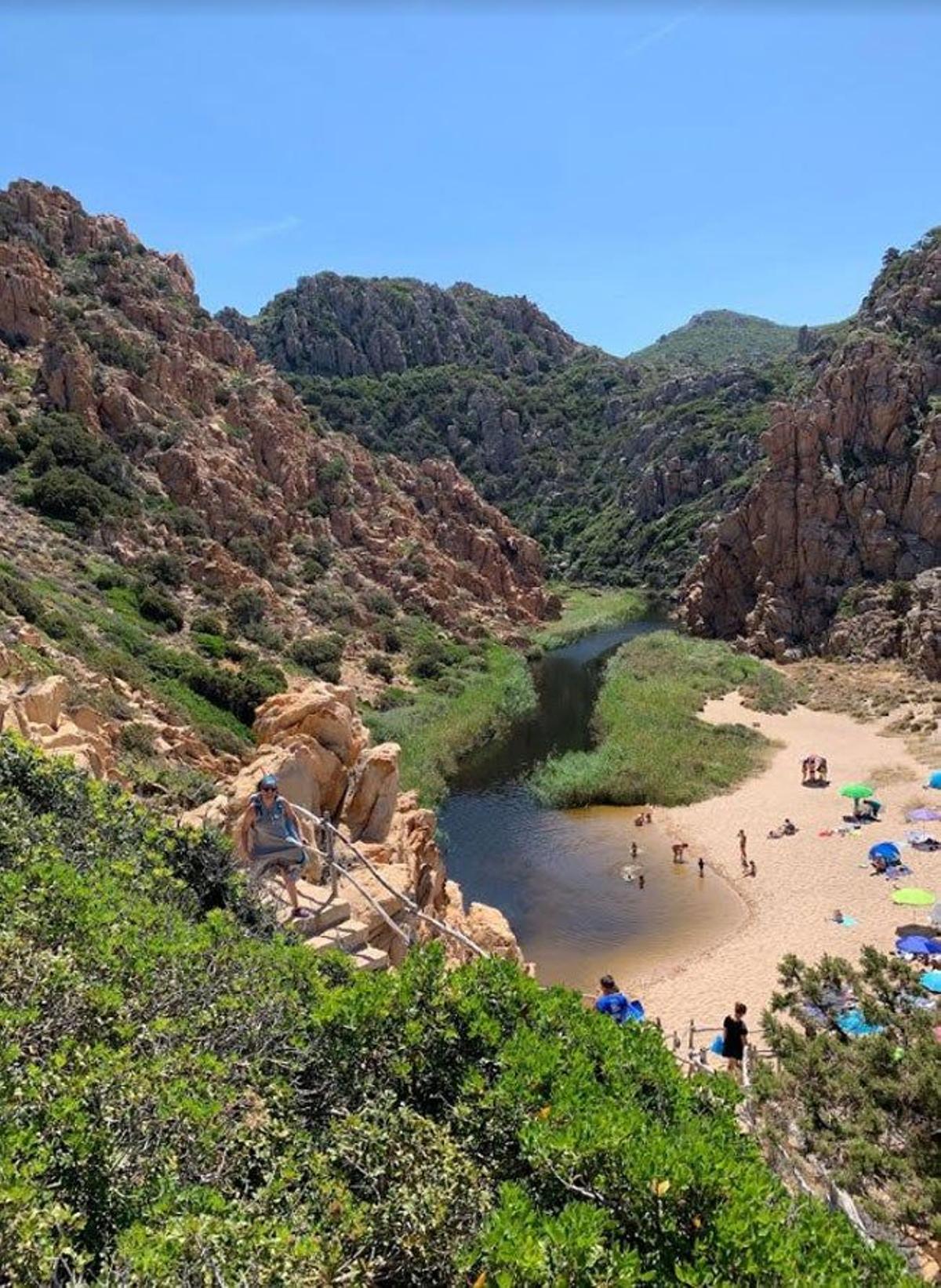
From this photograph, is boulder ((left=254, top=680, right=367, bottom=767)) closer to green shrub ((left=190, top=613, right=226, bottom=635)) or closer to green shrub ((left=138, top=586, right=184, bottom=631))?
green shrub ((left=138, top=586, right=184, bottom=631))

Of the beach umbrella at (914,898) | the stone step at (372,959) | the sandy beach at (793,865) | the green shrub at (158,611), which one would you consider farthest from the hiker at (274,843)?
the green shrub at (158,611)

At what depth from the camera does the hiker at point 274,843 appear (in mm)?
10969

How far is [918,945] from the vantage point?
1838 cm

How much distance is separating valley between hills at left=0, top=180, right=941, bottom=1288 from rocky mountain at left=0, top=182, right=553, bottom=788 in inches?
10.5

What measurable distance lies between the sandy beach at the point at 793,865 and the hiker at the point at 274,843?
10.5 m

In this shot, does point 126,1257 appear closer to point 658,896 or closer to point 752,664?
point 658,896

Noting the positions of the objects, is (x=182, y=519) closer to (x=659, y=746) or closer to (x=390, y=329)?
(x=659, y=746)

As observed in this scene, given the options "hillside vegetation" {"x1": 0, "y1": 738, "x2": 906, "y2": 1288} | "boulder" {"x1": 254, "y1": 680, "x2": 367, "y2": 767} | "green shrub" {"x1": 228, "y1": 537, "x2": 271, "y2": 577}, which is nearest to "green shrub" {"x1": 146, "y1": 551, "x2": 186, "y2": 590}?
"green shrub" {"x1": 228, "y1": 537, "x2": 271, "y2": 577}

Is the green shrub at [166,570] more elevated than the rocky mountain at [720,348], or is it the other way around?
the rocky mountain at [720,348]

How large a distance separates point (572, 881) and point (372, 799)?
11.2m

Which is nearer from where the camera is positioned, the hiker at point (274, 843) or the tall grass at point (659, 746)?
the hiker at point (274, 843)

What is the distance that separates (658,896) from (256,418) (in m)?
44.5

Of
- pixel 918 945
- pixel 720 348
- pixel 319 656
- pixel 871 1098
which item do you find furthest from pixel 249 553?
pixel 720 348

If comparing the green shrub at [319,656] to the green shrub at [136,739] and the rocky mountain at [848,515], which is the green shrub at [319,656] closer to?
the green shrub at [136,739]
